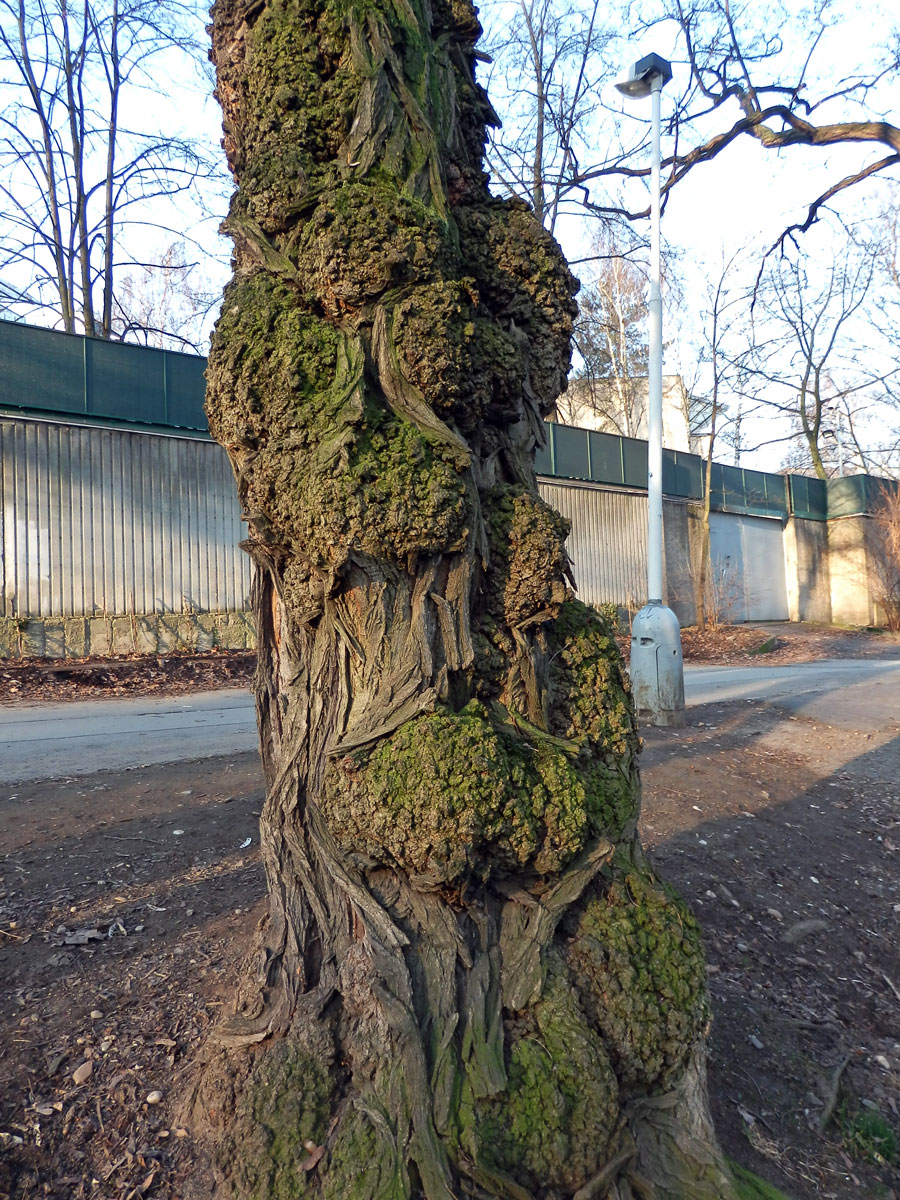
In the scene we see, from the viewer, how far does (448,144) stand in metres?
2.26

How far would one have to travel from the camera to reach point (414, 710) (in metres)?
1.89

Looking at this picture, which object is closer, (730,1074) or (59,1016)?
(59,1016)

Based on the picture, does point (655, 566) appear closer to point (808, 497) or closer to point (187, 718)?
point (187, 718)

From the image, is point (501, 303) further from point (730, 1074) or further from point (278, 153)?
point (730, 1074)

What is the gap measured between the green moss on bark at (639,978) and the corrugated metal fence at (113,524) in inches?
459

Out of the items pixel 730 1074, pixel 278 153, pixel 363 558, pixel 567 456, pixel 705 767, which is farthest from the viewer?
pixel 567 456

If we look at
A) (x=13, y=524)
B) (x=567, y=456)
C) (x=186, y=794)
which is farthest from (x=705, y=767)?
(x=567, y=456)

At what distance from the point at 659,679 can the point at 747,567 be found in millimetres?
17865

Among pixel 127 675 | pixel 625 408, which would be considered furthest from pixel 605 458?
pixel 127 675

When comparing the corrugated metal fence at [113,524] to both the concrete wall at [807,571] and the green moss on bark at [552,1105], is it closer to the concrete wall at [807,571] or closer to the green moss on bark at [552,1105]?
the green moss on bark at [552,1105]

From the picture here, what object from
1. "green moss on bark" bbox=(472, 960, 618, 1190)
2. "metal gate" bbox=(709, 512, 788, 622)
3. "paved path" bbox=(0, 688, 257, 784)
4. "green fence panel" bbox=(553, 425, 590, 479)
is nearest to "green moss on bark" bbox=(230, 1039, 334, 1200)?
"green moss on bark" bbox=(472, 960, 618, 1190)

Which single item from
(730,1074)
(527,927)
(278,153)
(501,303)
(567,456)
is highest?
(567,456)

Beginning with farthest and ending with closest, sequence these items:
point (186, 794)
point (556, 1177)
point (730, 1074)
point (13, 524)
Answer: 1. point (13, 524)
2. point (186, 794)
3. point (730, 1074)
4. point (556, 1177)

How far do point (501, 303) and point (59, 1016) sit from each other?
7.68 feet
